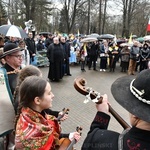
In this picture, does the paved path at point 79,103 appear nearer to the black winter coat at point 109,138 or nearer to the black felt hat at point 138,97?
the black winter coat at point 109,138

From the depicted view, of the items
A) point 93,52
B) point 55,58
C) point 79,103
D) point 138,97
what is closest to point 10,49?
point 138,97

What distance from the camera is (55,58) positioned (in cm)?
875

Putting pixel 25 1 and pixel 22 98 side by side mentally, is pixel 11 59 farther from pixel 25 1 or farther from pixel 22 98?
pixel 25 1

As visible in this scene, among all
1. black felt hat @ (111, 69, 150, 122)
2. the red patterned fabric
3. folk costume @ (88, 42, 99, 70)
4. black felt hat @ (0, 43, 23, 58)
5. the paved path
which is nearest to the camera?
black felt hat @ (111, 69, 150, 122)

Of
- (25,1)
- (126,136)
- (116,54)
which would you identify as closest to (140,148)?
(126,136)

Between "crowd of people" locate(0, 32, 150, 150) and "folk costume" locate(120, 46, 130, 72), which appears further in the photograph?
"folk costume" locate(120, 46, 130, 72)

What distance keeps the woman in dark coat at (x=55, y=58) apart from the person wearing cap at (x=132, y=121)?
7.32 metres

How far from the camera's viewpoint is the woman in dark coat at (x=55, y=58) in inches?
339

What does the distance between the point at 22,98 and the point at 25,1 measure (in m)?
28.8

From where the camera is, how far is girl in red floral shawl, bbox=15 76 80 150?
1.87 metres

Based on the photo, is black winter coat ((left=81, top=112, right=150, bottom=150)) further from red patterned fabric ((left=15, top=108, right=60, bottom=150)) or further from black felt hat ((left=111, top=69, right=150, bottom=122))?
red patterned fabric ((left=15, top=108, right=60, bottom=150))

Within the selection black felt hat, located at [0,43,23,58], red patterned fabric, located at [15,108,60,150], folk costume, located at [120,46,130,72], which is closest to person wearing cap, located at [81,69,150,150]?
red patterned fabric, located at [15,108,60,150]

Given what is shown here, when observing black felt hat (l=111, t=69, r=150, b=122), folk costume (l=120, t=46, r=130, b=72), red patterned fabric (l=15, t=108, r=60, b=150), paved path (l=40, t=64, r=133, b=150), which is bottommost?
paved path (l=40, t=64, r=133, b=150)

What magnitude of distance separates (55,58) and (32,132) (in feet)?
22.9
